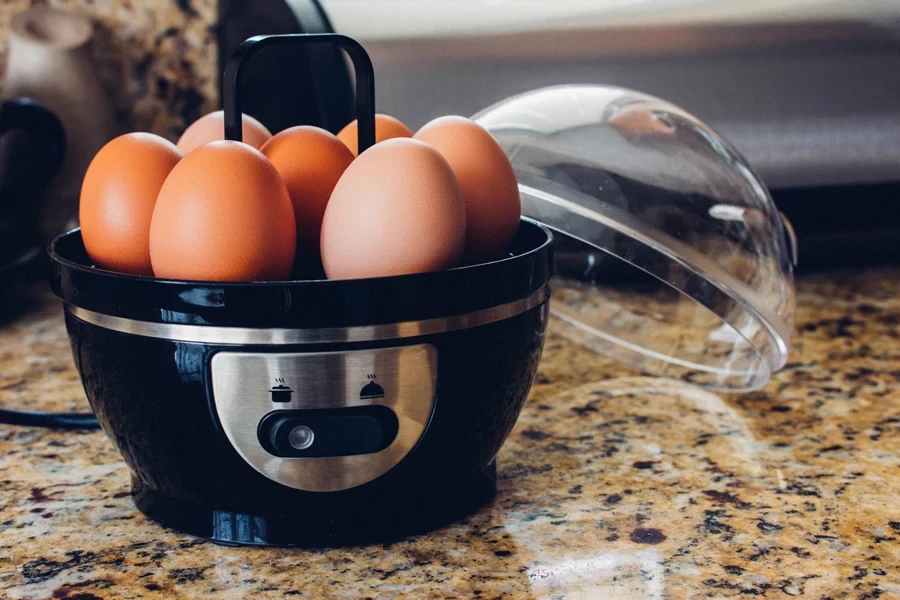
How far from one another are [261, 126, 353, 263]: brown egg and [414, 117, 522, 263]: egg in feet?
0.23

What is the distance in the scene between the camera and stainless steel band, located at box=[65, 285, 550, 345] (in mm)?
463

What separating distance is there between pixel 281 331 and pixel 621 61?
2.76ft

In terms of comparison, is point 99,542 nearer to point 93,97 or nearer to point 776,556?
point 776,556

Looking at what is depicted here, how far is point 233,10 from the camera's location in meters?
1.24

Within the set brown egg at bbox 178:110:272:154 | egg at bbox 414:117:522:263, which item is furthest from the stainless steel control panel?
brown egg at bbox 178:110:272:154

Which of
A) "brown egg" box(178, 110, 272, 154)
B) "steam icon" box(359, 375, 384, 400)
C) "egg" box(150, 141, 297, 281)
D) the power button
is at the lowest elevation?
the power button

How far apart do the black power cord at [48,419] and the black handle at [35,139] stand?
434mm

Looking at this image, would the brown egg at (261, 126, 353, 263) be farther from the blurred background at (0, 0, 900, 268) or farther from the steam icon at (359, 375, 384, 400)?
the blurred background at (0, 0, 900, 268)

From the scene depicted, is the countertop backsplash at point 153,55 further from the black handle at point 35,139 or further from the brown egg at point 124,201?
the brown egg at point 124,201

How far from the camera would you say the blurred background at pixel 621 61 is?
1138 mm

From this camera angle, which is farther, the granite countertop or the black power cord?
the black power cord

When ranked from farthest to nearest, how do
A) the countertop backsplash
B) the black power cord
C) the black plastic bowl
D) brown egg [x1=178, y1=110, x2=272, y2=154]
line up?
the countertop backsplash → the black power cord → brown egg [x1=178, y1=110, x2=272, y2=154] → the black plastic bowl

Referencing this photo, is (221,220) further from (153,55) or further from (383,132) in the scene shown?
(153,55)

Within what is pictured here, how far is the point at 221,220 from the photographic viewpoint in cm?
48
